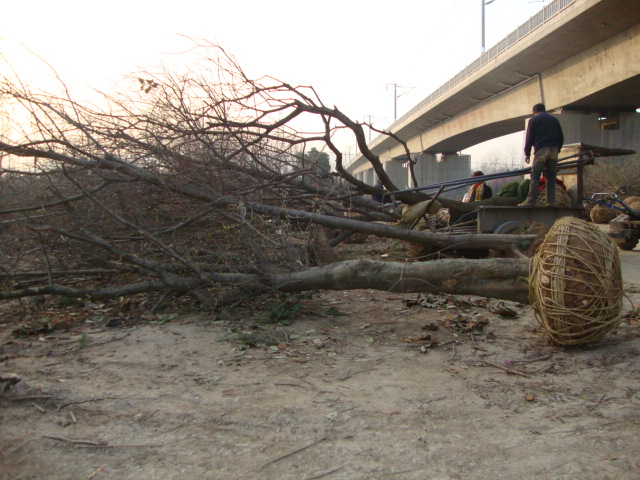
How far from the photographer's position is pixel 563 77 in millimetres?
19219

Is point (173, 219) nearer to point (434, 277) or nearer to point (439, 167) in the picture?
point (434, 277)

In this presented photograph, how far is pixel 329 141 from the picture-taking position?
5.80 meters

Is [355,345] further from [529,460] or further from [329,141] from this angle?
[329,141]

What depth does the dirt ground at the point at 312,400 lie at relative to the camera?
2.21 metres

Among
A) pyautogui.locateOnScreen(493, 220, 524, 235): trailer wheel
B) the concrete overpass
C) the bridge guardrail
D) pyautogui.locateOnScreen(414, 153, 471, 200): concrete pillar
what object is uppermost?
the bridge guardrail

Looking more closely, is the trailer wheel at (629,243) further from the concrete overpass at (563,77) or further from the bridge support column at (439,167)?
the bridge support column at (439,167)

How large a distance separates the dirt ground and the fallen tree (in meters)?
0.39

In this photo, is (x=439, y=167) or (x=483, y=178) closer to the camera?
(x=483, y=178)

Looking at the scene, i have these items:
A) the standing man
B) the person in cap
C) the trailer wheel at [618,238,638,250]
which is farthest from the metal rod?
the trailer wheel at [618,238,638,250]

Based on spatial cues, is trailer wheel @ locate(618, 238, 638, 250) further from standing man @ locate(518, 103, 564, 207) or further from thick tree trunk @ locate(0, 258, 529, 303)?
thick tree trunk @ locate(0, 258, 529, 303)

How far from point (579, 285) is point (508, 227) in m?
3.35

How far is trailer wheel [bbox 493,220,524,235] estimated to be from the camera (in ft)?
21.7

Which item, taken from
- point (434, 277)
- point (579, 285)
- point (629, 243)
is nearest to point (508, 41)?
point (629, 243)

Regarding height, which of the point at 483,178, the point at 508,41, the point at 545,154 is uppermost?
the point at 508,41
